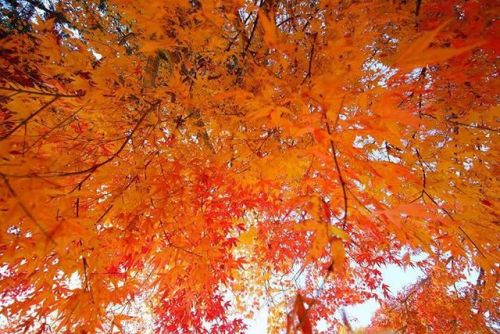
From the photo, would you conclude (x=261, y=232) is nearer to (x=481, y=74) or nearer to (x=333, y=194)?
(x=333, y=194)

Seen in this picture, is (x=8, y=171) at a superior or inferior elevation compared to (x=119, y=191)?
inferior

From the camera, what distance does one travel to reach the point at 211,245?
2924mm

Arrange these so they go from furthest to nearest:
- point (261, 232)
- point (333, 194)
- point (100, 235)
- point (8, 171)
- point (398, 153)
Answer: point (261, 232), point (398, 153), point (100, 235), point (333, 194), point (8, 171)

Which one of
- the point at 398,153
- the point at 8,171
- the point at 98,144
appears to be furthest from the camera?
the point at 398,153

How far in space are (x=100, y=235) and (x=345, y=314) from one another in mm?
1944

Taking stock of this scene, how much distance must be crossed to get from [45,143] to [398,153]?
119 inches

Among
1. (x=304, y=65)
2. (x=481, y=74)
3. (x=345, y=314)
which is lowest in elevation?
(x=345, y=314)

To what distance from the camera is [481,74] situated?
198 centimetres

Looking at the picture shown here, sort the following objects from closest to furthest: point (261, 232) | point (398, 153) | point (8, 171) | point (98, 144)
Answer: point (8, 171) < point (98, 144) < point (398, 153) < point (261, 232)

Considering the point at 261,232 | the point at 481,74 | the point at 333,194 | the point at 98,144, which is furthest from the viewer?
the point at 261,232

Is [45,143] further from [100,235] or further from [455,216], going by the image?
[455,216]

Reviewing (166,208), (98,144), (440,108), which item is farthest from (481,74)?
(98,144)

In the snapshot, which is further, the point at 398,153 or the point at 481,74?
the point at 398,153

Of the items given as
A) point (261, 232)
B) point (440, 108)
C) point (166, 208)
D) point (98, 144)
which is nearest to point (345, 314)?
point (166, 208)
